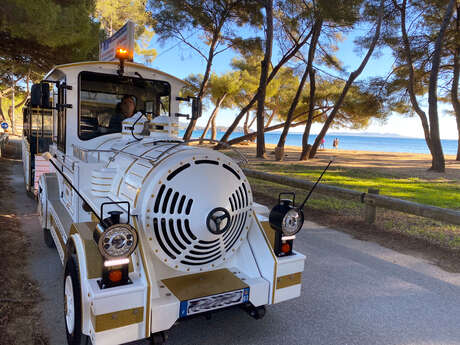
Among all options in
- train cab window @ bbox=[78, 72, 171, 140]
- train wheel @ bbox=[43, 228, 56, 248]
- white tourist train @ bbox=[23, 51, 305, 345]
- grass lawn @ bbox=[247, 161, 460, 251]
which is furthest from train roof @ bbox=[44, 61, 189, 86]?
grass lawn @ bbox=[247, 161, 460, 251]

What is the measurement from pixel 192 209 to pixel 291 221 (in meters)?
0.90

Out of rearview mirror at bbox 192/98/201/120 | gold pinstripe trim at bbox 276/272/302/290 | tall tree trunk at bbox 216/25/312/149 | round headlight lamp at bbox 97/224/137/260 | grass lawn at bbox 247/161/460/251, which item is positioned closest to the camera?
round headlight lamp at bbox 97/224/137/260

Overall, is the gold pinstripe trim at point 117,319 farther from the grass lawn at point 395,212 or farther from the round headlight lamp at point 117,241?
the grass lawn at point 395,212

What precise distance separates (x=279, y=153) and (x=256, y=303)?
53.8ft

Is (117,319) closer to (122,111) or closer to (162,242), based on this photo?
(162,242)

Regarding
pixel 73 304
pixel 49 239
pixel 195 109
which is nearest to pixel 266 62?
pixel 195 109

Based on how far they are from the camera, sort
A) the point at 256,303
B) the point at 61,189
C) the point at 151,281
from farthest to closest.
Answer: the point at 61,189
the point at 256,303
the point at 151,281

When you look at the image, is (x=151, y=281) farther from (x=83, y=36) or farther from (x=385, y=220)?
(x=83, y=36)

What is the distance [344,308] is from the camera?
3.43 m

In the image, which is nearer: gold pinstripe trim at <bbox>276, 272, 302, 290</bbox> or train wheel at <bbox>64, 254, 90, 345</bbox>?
train wheel at <bbox>64, 254, 90, 345</bbox>

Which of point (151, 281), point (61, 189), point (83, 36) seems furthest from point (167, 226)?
point (83, 36)

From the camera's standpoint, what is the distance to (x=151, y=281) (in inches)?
93.6

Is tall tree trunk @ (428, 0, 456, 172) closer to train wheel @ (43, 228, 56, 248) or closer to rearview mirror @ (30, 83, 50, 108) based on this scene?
rearview mirror @ (30, 83, 50, 108)

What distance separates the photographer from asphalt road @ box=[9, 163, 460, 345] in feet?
9.60
